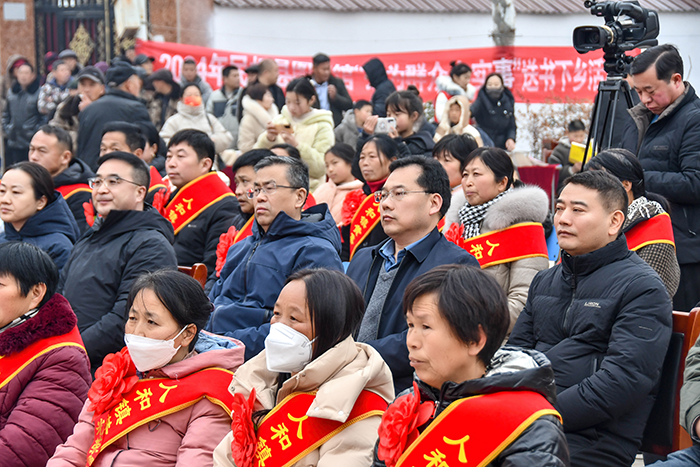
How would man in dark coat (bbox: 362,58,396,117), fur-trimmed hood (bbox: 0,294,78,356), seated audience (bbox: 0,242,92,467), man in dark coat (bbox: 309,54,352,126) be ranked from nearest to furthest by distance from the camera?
seated audience (bbox: 0,242,92,467) < fur-trimmed hood (bbox: 0,294,78,356) < man in dark coat (bbox: 362,58,396,117) < man in dark coat (bbox: 309,54,352,126)

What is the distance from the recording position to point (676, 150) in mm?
4289

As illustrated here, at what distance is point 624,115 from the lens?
15.4ft

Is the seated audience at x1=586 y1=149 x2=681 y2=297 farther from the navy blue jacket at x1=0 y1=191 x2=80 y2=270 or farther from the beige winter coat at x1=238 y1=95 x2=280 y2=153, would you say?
the beige winter coat at x1=238 y1=95 x2=280 y2=153

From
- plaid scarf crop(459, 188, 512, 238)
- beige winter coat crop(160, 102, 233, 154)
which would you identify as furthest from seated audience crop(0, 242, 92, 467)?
beige winter coat crop(160, 102, 233, 154)

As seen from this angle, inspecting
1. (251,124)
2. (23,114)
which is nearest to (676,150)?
(251,124)

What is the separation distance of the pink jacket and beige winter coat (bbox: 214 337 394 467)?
0.42 ft

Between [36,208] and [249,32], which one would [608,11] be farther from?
[249,32]

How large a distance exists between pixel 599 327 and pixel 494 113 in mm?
7290

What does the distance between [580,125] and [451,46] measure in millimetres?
5375

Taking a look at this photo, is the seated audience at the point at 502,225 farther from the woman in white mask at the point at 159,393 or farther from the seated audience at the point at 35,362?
the seated audience at the point at 35,362

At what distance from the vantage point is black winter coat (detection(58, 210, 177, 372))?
3791 millimetres

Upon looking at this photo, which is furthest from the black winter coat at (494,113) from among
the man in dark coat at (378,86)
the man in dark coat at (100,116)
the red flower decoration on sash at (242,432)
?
the red flower decoration on sash at (242,432)

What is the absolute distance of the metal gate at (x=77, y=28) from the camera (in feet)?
49.0

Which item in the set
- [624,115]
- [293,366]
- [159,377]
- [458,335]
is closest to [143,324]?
[159,377]
